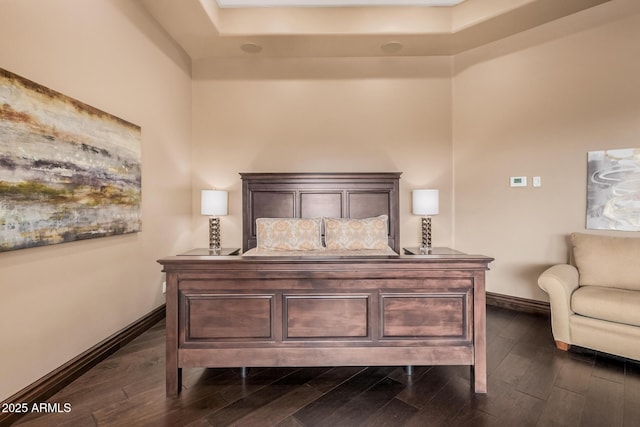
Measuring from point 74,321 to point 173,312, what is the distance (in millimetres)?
894

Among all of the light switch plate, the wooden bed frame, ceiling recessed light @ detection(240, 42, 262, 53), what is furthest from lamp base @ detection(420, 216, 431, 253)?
ceiling recessed light @ detection(240, 42, 262, 53)

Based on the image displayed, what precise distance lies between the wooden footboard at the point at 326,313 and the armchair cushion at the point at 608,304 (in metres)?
1.18

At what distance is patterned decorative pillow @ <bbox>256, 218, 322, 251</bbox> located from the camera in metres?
3.17

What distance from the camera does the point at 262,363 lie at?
6.07 feet

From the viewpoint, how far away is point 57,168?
184 centimetres

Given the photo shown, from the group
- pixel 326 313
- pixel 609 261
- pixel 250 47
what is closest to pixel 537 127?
pixel 609 261

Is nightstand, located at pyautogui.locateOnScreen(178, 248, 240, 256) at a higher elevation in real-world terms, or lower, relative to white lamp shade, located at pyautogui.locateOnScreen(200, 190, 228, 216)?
lower

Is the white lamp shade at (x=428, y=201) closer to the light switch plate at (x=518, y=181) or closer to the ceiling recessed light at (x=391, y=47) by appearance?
the light switch plate at (x=518, y=181)

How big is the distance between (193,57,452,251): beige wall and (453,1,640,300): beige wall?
1.26ft

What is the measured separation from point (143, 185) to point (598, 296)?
4.29 meters

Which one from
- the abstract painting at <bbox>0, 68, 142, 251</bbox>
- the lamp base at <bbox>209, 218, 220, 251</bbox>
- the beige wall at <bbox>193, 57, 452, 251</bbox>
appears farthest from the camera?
the beige wall at <bbox>193, 57, 452, 251</bbox>

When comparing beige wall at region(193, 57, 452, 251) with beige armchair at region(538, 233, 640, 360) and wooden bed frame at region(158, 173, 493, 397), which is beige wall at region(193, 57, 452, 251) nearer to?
beige armchair at region(538, 233, 640, 360)

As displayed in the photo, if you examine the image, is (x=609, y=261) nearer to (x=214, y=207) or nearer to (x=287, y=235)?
(x=287, y=235)

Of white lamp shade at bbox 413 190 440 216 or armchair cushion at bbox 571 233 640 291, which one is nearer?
armchair cushion at bbox 571 233 640 291
